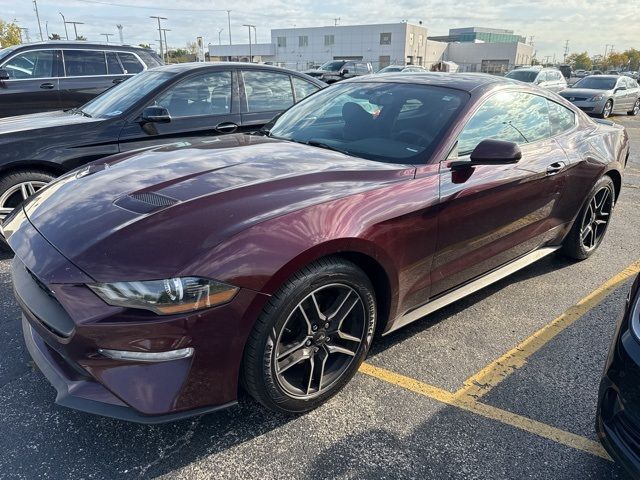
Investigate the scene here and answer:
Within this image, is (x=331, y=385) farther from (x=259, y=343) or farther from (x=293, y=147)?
(x=293, y=147)

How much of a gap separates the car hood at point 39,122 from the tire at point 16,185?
0.35m

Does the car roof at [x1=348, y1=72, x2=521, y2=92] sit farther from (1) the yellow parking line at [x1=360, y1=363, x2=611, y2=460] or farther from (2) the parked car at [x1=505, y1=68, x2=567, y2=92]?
(2) the parked car at [x1=505, y1=68, x2=567, y2=92]

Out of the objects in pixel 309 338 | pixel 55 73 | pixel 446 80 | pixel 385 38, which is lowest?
pixel 309 338


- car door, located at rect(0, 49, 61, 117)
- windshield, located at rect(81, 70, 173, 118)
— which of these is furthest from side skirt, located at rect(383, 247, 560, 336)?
car door, located at rect(0, 49, 61, 117)

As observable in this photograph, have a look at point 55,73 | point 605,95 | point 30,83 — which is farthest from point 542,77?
point 30,83

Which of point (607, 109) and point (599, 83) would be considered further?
point (599, 83)

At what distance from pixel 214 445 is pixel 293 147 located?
1.79 m

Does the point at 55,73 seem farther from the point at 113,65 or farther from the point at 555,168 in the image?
the point at 555,168

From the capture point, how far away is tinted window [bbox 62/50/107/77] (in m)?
7.71

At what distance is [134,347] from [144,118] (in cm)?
303

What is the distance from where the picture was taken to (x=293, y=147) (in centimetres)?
305

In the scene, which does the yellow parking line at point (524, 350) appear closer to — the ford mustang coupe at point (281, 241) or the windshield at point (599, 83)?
the ford mustang coupe at point (281, 241)

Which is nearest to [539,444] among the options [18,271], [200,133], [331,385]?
[331,385]

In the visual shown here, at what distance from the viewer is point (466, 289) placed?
122 inches
